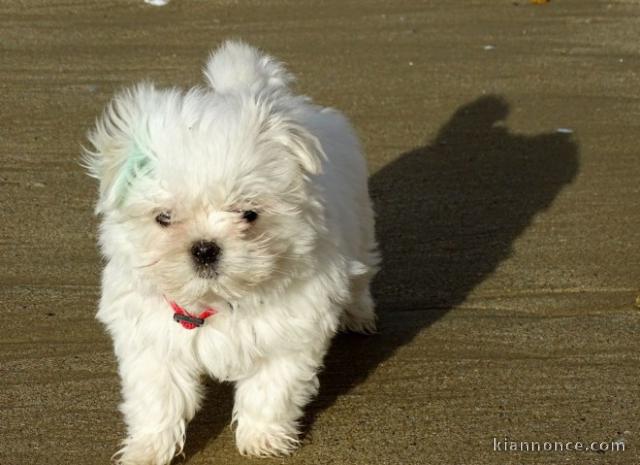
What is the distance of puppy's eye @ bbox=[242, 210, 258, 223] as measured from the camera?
156 inches

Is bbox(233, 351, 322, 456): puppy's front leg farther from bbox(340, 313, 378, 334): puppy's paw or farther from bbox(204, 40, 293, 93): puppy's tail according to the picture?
bbox(204, 40, 293, 93): puppy's tail

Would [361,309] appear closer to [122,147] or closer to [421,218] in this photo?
[421,218]

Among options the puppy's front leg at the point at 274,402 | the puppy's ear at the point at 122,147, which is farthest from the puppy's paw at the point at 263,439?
the puppy's ear at the point at 122,147

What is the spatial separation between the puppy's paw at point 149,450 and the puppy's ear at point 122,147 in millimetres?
968

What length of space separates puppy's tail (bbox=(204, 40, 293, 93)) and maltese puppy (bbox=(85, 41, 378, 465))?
0.42 feet

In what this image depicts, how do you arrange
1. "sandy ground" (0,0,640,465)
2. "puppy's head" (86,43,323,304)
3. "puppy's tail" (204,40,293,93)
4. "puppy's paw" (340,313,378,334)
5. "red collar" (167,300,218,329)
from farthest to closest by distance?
"puppy's paw" (340,313,378,334), "puppy's tail" (204,40,293,93), "sandy ground" (0,0,640,465), "red collar" (167,300,218,329), "puppy's head" (86,43,323,304)

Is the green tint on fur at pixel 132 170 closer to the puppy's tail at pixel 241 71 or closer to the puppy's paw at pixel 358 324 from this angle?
the puppy's tail at pixel 241 71

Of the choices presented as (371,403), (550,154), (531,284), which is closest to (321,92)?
(550,154)

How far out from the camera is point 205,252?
3900 millimetres

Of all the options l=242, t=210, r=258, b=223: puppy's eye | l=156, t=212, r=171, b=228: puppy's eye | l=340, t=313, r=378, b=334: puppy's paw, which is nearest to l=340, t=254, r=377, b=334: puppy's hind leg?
l=340, t=313, r=378, b=334: puppy's paw

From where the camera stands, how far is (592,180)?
24.1ft
